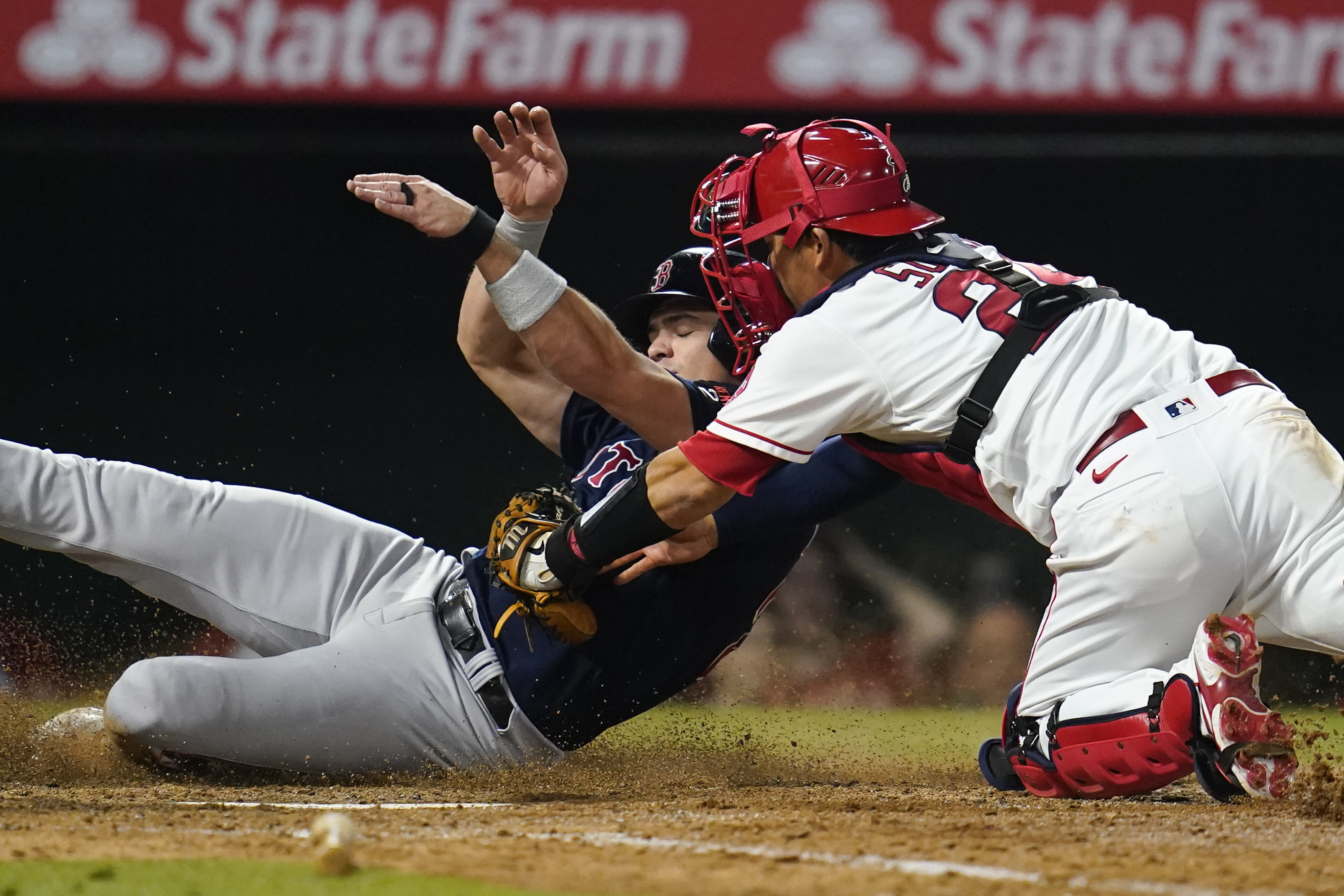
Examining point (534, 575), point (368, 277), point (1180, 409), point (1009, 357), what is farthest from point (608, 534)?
point (368, 277)

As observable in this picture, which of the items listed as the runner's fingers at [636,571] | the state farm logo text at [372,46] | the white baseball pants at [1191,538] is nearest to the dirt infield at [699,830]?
the white baseball pants at [1191,538]

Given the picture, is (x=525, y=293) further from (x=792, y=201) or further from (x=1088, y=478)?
(x=1088, y=478)

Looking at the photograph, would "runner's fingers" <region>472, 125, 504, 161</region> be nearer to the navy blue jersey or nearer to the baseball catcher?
the navy blue jersey

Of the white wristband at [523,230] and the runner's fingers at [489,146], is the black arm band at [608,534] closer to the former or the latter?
the white wristband at [523,230]

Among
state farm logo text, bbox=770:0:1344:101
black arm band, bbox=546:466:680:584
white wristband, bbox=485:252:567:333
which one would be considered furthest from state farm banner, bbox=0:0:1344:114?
black arm band, bbox=546:466:680:584

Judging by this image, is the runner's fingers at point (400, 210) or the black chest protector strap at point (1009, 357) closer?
the black chest protector strap at point (1009, 357)

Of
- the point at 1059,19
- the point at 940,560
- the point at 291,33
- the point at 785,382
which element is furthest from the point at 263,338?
the point at 785,382

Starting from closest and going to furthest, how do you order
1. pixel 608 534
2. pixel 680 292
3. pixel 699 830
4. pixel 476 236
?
pixel 699 830 < pixel 608 534 < pixel 476 236 < pixel 680 292
